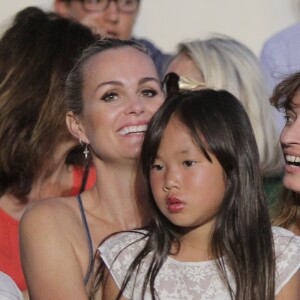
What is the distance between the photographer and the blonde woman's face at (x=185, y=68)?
4.88m

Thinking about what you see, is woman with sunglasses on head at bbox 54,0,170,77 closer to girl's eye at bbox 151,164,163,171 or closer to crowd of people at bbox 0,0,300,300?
crowd of people at bbox 0,0,300,300

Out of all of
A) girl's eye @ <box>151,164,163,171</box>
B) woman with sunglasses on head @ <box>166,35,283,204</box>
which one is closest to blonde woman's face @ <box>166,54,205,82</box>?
woman with sunglasses on head @ <box>166,35,283,204</box>

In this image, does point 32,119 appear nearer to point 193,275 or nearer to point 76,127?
point 76,127

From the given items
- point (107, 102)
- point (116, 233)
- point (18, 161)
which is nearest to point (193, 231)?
point (116, 233)

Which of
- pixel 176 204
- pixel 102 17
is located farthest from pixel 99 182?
pixel 102 17

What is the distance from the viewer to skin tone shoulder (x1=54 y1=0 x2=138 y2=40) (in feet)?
18.0

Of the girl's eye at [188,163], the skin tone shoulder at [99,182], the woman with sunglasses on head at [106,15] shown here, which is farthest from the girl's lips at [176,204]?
the woman with sunglasses on head at [106,15]

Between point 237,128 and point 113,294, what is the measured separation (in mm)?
643

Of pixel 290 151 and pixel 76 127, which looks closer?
pixel 290 151

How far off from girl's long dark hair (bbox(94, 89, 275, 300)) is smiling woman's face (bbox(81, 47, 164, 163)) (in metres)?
0.24

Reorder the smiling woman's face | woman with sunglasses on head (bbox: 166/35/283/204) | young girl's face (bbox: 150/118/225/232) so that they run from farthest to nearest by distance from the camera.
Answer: woman with sunglasses on head (bbox: 166/35/283/204) < the smiling woman's face < young girl's face (bbox: 150/118/225/232)

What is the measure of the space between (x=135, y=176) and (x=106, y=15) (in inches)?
71.0

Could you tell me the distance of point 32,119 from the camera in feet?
15.0

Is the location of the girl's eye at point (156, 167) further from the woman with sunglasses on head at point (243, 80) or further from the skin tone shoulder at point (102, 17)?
the skin tone shoulder at point (102, 17)
